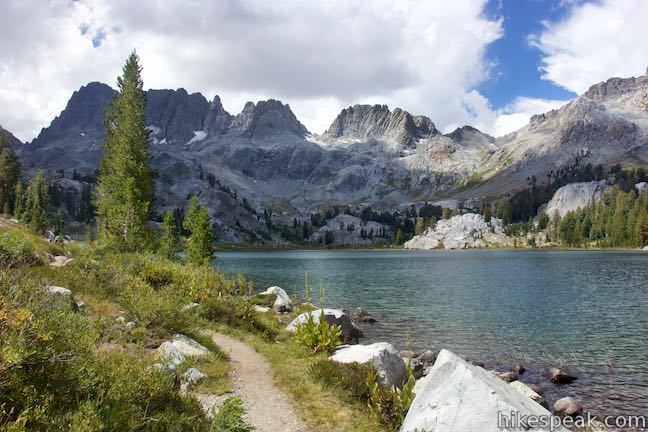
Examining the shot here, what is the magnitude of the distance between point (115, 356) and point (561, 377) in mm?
25779

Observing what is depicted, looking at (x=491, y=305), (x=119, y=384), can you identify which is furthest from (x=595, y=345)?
(x=119, y=384)

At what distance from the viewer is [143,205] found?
4297cm

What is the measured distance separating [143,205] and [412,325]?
30.0 metres

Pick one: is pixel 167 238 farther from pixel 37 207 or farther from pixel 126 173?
pixel 37 207

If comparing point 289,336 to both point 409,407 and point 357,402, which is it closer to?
point 357,402

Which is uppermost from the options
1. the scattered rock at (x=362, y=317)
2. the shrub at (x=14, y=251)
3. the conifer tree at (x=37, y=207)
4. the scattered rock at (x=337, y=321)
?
the conifer tree at (x=37, y=207)

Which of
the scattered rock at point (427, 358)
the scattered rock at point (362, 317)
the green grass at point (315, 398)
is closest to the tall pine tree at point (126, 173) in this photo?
the scattered rock at point (362, 317)

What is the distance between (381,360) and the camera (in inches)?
677

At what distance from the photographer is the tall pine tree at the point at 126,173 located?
41938 mm

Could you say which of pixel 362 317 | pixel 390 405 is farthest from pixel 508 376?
pixel 362 317

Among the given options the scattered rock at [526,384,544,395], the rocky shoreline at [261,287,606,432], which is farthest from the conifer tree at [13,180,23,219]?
the scattered rock at [526,384,544,395]

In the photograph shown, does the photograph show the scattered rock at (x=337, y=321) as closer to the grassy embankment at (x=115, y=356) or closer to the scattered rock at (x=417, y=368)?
the grassy embankment at (x=115, y=356)

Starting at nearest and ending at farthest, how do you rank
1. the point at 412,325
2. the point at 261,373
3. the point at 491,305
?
1. the point at 261,373
2. the point at 412,325
3. the point at 491,305

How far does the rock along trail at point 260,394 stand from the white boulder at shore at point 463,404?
359 cm
